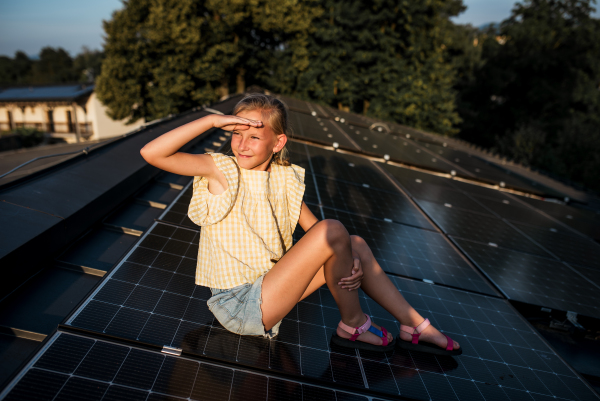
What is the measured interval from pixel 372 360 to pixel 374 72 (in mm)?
29850

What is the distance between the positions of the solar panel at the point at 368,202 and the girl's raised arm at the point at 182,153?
2.37m

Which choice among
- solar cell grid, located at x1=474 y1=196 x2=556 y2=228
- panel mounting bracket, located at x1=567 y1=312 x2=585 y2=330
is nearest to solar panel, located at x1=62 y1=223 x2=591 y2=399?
panel mounting bracket, located at x1=567 y1=312 x2=585 y2=330

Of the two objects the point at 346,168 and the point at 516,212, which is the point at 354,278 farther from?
the point at 516,212

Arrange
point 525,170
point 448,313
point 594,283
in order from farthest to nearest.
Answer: point 525,170 → point 594,283 → point 448,313

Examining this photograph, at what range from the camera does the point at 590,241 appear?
19.6ft

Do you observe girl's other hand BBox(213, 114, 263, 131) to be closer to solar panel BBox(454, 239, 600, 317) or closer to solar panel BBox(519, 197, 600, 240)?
solar panel BBox(454, 239, 600, 317)

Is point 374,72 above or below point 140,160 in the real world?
above

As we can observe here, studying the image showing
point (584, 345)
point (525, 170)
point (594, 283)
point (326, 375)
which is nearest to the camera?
point (326, 375)

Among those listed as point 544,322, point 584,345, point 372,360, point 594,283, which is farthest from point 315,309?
point 594,283

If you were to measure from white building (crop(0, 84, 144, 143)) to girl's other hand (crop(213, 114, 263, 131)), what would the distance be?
33019 millimetres

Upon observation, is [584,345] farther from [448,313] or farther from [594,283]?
[448,313]

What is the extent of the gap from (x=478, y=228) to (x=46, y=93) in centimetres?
3940

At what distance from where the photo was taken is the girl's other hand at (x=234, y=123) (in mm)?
2193

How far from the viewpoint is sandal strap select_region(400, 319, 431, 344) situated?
2.51 m
